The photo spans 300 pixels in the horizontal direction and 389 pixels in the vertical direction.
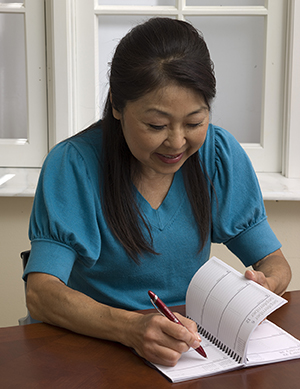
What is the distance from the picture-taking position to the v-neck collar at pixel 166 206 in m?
1.21

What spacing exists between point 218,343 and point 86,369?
0.26 m

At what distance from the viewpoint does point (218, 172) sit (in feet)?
4.38

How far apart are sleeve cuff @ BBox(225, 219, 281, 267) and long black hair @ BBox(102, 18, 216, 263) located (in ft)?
0.35

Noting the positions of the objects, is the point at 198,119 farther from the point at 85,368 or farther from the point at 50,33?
the point at 50,33

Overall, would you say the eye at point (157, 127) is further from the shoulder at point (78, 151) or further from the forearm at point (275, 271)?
the forearm at point (275, 271)

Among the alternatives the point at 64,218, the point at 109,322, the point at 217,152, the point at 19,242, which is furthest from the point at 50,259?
the point at 19,242

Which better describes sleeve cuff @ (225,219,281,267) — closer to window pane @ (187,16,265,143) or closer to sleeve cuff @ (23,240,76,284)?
sleeve cuff @ (23,240,76,284)

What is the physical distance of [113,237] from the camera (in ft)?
3.83

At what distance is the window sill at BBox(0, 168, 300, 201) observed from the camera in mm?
1880

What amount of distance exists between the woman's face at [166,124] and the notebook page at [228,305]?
261mm

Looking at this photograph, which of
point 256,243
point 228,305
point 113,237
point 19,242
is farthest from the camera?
point 19,242

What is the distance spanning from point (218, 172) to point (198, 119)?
1.11ft

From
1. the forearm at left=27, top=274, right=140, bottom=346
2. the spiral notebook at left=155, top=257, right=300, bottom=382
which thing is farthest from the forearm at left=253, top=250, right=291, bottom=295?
the forearm at left=27, top=274, right=140, bottom=346

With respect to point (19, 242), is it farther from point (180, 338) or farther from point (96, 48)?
point (180, 338)
